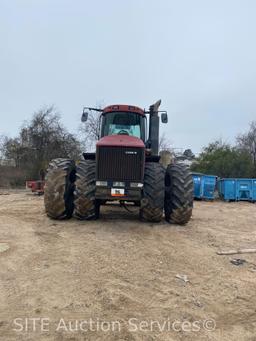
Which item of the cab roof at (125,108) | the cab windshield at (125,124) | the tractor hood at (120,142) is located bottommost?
the tractor hood at (120,142)

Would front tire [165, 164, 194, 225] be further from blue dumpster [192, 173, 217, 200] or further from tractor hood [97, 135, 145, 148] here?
blue dumpster [192, 173, 217, 200]

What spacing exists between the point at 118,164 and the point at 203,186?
1403 centimetres

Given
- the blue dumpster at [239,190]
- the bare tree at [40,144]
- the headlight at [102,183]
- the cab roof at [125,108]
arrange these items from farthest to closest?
the bare tree at [40,144]
the blue dumpster at [239,190]
the cab roof at [125,108]
the headlight at [102,183]

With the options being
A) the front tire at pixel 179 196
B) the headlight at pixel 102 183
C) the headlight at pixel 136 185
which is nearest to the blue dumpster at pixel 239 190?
the front tire at pixel 179 196

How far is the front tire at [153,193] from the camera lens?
816 centimetres

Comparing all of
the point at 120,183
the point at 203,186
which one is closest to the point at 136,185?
the point at 120,183

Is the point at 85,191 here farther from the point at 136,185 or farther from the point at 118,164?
the point at 136,185

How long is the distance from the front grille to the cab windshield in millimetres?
1965

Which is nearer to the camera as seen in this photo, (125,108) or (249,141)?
(125,108)

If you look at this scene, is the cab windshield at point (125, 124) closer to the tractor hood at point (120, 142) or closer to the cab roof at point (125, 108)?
the cab roof at point (125, 108)

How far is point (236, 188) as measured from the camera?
71.6ft

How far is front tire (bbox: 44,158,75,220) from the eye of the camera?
8.59 meters

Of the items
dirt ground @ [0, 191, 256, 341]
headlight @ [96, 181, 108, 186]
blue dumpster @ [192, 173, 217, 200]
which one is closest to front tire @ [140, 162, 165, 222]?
dirt ground @ [0, 191, 256, 341]

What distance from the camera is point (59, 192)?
8.58 metres
